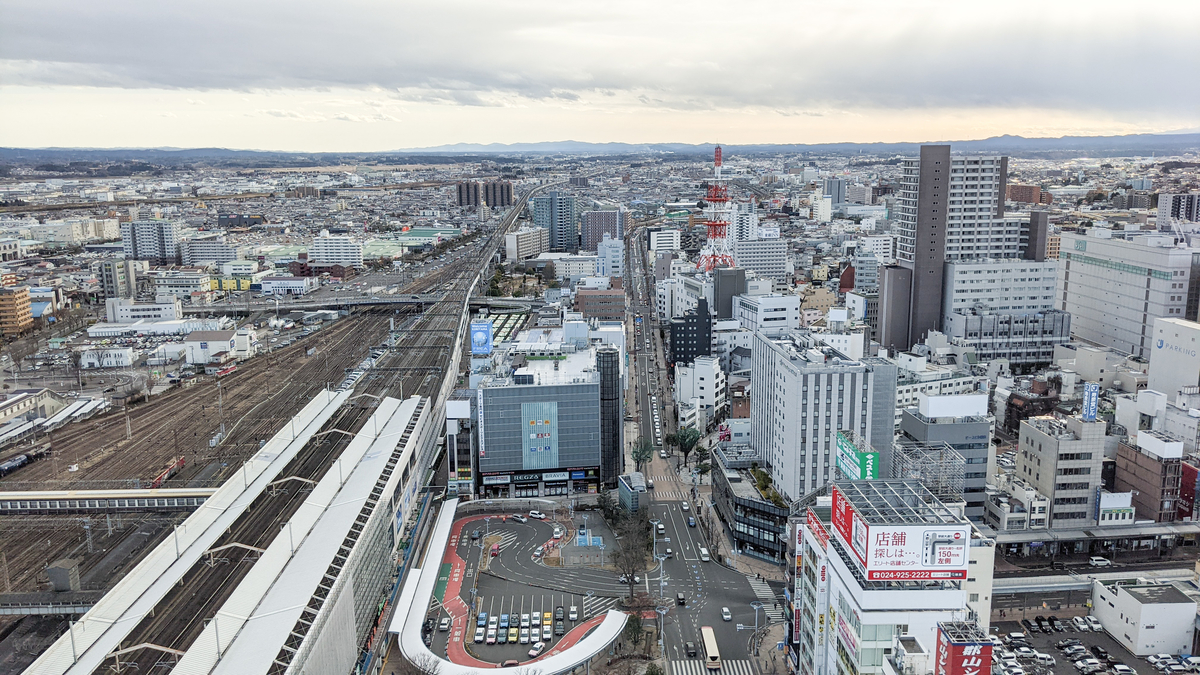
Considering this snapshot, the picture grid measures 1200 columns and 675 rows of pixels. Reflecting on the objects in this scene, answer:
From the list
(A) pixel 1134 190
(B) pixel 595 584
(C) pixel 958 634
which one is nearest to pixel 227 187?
(A) pixel 1134 190

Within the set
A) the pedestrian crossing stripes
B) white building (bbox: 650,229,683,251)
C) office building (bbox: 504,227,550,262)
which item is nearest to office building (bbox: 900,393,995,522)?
the pedestrian crossing stripes

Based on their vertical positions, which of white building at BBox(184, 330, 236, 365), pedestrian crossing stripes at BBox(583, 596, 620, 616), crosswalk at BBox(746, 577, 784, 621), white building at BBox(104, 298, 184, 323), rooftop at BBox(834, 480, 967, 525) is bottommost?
crosswalk at BBox(746, 577, 784, 621)

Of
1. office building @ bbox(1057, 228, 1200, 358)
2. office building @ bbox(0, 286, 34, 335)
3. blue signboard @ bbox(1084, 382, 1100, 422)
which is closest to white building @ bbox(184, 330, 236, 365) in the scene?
office building @ bbox(0, 286, 34, 335)

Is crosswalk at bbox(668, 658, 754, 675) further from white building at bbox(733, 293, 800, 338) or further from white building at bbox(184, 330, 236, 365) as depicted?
white building at bbox(184, 330, 236, 365)

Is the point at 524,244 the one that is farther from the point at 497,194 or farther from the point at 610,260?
the point at 497,194

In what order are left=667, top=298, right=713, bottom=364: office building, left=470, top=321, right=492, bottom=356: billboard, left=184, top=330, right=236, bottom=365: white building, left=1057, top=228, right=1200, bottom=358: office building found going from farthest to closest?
left=184, top=330, right=236, bottom=365: white building → left=667, top=298, right=713, bottom=364: office building → left=1057, top=228, right=1200, bottom=358: office building → left=470, top=321, right=492, bottom=356: billboard

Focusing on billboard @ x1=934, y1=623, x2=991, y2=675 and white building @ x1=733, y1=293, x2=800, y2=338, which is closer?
billboard @ x1=934, y1=623, x2=991, y2=675

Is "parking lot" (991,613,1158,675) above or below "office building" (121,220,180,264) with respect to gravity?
below

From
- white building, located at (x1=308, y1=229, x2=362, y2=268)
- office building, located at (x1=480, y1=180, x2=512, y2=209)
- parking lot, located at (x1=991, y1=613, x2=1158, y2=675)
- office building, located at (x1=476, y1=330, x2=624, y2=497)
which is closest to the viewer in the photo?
parking lot, located at (x1=991, y1=613, x2=1158, y2=675)
